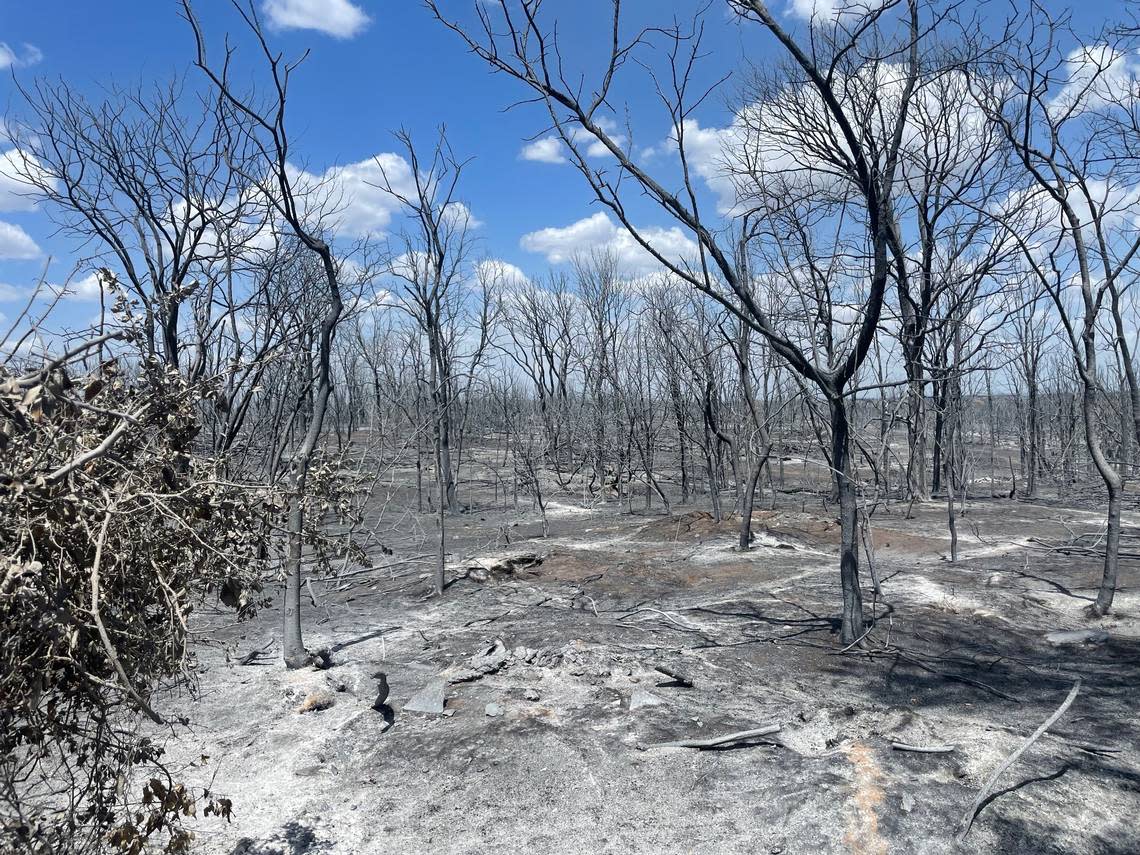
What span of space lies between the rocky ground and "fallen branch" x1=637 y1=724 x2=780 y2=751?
0.04 meters

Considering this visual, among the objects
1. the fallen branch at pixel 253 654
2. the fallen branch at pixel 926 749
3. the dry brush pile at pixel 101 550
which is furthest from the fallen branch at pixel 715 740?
the fallen branch at pixel 253 654

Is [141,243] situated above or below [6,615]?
above

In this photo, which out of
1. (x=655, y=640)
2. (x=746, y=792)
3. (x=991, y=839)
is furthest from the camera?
(x=655, y=640)

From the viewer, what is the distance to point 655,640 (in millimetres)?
7938

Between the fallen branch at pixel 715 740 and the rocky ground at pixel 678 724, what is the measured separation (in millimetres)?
37

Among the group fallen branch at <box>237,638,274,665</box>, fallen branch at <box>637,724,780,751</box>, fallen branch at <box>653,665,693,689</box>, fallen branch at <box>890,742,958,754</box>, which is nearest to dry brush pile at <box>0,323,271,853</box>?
fallen branch at <box>637,724,780,751</box>

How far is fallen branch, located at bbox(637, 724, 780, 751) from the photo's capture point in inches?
206

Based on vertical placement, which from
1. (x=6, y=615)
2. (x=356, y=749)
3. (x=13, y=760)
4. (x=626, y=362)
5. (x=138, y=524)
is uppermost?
(x=626, y=362)

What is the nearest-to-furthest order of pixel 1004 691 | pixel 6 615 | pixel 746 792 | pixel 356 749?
pixel 6 615 < pixel 746 792 < pixel 356 749 < pixel 1004 691

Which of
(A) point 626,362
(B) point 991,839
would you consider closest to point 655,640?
(B) point 991,839

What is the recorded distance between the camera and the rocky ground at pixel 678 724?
4379mm

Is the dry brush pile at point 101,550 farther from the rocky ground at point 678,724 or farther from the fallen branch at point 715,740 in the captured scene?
the fallen branch at point 715,740

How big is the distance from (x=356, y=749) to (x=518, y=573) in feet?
21.1

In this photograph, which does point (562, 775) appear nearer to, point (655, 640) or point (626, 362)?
point (655, 640)
